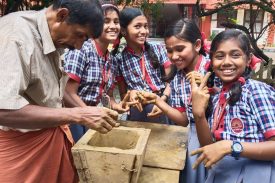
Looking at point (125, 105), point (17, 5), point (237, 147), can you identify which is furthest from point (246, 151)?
point (17, 5)

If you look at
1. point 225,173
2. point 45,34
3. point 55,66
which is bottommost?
point 225,173

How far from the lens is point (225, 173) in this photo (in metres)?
1.90

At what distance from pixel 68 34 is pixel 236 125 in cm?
108

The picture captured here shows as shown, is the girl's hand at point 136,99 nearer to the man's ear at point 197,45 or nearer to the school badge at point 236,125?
the man's ear at point 197,45

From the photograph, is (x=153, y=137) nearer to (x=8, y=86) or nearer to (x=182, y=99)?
(x=182, y=99)

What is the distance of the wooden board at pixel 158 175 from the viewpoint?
1837mm

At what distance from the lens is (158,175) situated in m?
1.88

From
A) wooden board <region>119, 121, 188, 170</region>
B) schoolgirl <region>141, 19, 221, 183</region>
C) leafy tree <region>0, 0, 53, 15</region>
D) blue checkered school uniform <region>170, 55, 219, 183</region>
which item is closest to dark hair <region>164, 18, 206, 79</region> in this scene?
schoolgirl <region>141, 19, 221, 183</region>

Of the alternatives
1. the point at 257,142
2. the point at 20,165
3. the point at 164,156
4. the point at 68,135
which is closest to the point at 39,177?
the point at 20,165

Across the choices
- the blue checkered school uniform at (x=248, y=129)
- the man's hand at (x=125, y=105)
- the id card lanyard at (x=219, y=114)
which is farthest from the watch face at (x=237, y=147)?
the man's hand at (x=125, y=105)

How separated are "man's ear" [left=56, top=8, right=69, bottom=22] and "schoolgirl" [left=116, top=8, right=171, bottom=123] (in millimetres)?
1445

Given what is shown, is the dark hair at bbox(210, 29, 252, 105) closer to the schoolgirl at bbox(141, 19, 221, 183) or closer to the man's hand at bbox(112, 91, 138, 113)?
the schoolgirl at bbox(141, 19, 221, 183)

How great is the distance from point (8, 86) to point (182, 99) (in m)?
1.51

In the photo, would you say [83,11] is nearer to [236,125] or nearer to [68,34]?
[68,34]
